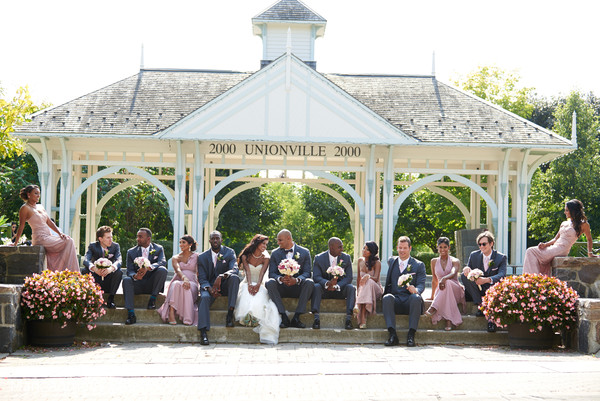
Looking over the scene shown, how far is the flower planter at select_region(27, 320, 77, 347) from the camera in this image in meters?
10.9

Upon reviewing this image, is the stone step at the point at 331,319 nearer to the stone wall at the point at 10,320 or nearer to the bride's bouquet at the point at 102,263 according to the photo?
the bride's bouquet at the point at 102,263

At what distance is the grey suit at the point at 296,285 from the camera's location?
468 inches

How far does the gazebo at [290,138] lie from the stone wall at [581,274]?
7197 mm

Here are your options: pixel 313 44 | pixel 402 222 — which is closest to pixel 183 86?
pixel 313 44

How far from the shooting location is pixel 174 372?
8820mm

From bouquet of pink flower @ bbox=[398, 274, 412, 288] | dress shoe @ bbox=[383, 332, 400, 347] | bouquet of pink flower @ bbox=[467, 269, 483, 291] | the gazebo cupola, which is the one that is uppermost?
the gazebo cupola

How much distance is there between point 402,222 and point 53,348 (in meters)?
32.6

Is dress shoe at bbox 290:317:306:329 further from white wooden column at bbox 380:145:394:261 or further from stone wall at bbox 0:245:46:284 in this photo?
white wooden column at bbox 380:145:394:261

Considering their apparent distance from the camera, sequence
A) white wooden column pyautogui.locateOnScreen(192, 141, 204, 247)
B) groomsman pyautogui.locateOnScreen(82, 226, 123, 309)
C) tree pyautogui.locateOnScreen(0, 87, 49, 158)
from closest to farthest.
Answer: groomsman pyautogui.locateOnScreen(82, 226, 123, 309) < tree pyautogui.locateOnScreen(0, 87, 49, 158) < white wooden column pyautogui.locateOnScreen(192, 141, 204, 247)

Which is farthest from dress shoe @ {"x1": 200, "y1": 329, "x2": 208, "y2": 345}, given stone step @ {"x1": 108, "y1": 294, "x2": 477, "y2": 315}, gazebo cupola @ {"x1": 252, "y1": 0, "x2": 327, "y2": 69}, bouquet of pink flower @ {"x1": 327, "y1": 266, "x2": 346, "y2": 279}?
gazebo cupola @ {"x1": 252, "y1": 0, "x2": 327, "y2": 69}

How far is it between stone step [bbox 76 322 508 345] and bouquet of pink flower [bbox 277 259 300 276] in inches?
33.6

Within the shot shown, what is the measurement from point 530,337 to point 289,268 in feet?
11.9

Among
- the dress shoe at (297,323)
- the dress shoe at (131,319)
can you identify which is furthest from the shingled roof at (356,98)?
the dress shoe at (297,323)

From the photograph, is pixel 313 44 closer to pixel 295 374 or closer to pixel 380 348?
pixel 380 348
